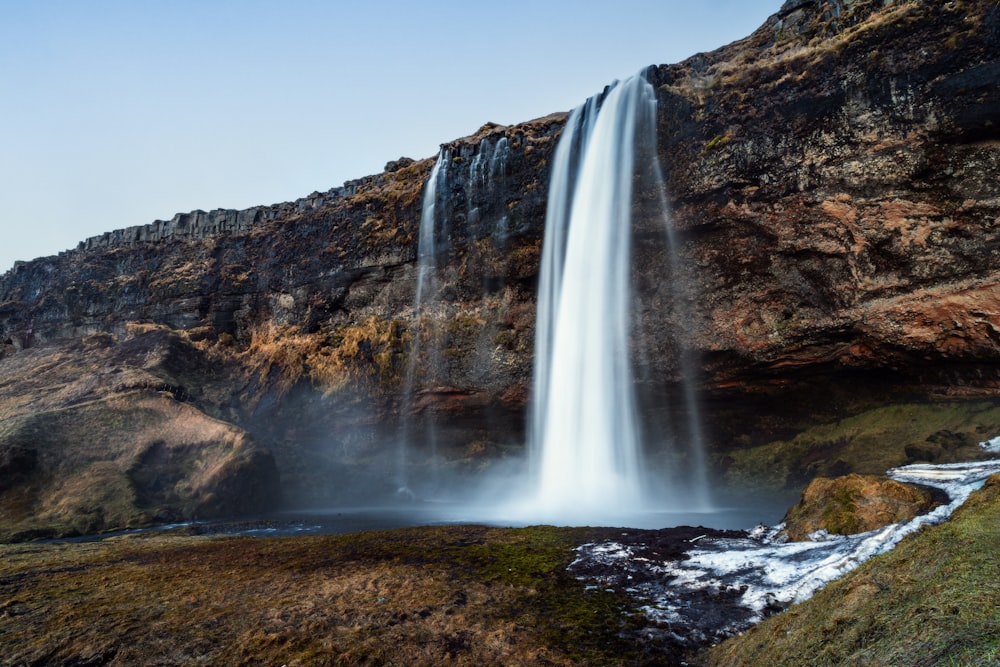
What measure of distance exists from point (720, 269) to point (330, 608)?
1701 cm

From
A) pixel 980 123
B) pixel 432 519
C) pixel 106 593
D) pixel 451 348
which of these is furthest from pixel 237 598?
pixel 980 123

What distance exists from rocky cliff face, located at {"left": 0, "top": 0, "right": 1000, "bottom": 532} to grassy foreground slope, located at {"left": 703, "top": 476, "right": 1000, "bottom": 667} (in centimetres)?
1412

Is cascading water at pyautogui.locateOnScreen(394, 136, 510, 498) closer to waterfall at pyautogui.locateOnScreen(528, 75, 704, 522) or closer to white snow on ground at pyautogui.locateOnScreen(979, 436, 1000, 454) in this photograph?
waterfall at pyautogui.locateOnScreen(528, 75, 704, 522)

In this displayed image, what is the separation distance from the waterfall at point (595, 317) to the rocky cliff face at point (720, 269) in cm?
86

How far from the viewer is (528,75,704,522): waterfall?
20.2 meters

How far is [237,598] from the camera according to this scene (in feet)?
23.3

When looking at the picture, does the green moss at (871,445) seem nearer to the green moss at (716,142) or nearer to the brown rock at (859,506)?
the brown rock at (859,506)

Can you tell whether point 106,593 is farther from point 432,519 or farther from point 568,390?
point 568,390

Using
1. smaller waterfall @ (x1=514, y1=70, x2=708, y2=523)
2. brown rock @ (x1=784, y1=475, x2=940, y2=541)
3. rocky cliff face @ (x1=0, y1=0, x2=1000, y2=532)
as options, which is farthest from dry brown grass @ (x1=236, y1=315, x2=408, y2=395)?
brown rock @ (x1=784, y1=475, x2=940, y2=541)

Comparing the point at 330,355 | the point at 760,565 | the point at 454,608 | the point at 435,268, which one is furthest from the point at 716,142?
the point at 330,355

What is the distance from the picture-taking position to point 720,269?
1939 cm

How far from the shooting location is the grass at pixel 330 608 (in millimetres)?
5285

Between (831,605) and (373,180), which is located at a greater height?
(373,180)

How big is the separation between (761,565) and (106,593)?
874cm
